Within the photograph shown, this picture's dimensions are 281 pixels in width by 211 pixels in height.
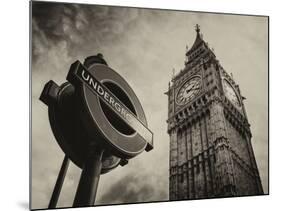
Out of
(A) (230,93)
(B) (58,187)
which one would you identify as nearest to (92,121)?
(B) (58,187)

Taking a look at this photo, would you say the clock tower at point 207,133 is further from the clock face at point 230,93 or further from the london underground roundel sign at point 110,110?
the london underground roundel sign at point 110,110

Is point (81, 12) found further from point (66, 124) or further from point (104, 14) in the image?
point (66, 124)

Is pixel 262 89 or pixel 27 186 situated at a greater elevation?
pixel 262 89

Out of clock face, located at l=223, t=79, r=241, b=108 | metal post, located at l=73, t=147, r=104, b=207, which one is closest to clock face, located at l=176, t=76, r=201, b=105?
clock face, located at l=223, t=79, r=241, b=108

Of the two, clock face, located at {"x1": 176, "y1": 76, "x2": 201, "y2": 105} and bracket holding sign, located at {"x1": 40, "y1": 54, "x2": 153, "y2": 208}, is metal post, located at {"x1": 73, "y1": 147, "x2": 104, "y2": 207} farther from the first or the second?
clock face, located at {"x1": 176, "y1": 76, "x2": 201, "y2": 105}

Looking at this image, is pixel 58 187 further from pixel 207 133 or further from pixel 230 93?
pixel 230 93

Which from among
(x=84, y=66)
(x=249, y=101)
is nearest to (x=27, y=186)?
(x=84, y=66)
